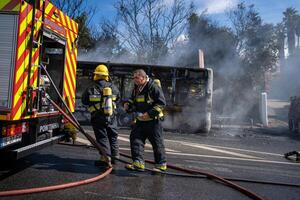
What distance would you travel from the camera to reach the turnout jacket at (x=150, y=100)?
18.0 ft

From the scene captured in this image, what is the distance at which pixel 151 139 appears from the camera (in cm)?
568

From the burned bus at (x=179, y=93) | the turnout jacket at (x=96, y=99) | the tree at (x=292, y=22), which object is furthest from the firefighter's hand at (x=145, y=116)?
the tree at (x=292, y=22)

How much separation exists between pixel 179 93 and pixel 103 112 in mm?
8488

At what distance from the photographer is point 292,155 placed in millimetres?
9133

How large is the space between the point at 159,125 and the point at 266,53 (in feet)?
61.8

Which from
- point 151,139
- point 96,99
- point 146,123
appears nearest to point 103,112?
point 96,99

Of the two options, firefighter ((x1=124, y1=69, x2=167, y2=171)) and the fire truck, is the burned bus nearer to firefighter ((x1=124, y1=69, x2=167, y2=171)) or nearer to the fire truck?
firefighter ((x1=124, y1=69, x2=167, y2=171))

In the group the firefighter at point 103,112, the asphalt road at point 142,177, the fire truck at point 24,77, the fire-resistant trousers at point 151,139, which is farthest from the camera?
the firefighter at point 103,112

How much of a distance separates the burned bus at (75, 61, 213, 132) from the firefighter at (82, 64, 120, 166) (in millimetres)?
7872

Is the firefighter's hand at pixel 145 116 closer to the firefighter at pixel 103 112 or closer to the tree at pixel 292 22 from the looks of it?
the firefighter at pixel 103 112

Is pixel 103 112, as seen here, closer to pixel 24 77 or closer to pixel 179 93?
pixel 24 77

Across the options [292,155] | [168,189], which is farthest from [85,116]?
[168,189]

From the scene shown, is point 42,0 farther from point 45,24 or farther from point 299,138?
point 299,138

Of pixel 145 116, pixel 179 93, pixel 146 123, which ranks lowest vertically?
pixel 146 123
